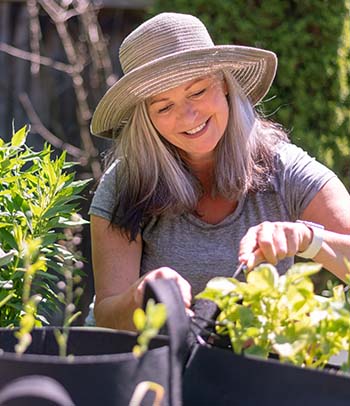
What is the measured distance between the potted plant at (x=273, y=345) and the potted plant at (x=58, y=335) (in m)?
0.06

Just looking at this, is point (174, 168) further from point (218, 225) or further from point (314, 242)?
point (314, 242)

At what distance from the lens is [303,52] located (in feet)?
13.9

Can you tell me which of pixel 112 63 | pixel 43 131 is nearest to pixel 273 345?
pixel 43 131

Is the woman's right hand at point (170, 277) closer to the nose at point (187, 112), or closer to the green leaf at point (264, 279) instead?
the green leaf at point (264, 279)

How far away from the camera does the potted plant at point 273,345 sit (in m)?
1.05

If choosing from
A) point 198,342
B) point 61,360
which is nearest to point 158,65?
point 198,342

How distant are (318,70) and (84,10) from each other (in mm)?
1208

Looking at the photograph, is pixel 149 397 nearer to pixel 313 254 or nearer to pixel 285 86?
pixel 313 254

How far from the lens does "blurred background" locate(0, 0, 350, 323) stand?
421 centimetres

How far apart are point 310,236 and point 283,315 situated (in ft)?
1.91

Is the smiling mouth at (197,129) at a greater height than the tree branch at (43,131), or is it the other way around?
the smiling mouth at (197,129)

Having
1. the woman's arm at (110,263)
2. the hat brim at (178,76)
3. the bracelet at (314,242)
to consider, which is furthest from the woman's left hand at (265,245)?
the hat brim at (178,76)

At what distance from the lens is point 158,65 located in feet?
7.50

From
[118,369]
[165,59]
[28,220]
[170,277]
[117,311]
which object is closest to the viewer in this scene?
[118,369]
